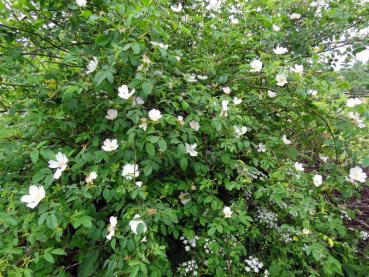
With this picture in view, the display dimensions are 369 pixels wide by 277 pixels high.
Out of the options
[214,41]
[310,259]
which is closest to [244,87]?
[214,41]

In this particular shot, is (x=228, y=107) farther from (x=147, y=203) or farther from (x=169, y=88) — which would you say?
(x=147, y=203)

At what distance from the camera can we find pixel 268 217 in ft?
5.90

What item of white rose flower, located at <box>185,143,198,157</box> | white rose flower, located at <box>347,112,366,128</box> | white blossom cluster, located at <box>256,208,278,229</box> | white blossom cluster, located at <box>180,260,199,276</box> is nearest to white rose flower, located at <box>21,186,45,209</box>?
white rose flower, located at <box>185,143,198,157</box>

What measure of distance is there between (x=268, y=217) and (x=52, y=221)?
1206 millimetres

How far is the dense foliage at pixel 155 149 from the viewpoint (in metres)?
1.31

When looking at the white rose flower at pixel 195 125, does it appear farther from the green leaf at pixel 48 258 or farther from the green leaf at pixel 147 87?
the green leaf at pixel 48 258

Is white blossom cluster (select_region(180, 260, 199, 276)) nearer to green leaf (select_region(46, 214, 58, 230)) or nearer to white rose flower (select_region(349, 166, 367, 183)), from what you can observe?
green leaf (select_region(46, 214, 58, 230))

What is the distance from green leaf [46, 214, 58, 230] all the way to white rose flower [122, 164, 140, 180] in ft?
1.08

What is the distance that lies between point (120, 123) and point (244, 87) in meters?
0.83

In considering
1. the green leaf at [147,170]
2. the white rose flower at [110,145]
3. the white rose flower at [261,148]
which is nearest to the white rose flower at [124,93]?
the white rose flower at [110,145]

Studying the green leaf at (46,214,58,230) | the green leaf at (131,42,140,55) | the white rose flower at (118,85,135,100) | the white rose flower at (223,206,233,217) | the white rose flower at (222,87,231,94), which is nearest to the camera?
the green leaf at (46,214,58,230)

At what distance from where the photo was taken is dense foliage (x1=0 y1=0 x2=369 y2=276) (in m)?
1.31

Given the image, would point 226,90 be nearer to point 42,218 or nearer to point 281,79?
point 281,79

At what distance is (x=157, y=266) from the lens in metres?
1.33
